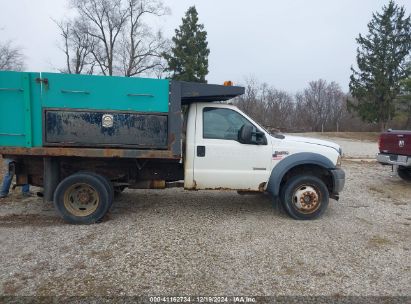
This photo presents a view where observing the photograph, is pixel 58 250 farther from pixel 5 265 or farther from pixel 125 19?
pixel 125 19

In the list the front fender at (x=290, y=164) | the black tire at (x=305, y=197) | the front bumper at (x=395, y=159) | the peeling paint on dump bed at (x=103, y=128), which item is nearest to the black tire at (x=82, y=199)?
the peeling paint on dump bed at (x=103, y=128)

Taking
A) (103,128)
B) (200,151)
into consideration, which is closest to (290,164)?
(200,151)

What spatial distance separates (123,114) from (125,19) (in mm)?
45405

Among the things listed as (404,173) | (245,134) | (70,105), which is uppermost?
(70,105)

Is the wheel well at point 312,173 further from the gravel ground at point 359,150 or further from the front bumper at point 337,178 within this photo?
the gravel ground at point 359,150

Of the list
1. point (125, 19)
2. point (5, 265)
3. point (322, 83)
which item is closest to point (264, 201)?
point (5, 265)

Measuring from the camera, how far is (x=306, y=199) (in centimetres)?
618

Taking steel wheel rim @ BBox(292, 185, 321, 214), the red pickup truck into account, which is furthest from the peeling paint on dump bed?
the red pickup truck

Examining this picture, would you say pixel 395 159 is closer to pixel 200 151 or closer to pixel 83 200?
pixel 200 151

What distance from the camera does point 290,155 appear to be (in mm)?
6090

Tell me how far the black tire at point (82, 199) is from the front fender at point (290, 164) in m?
2.75

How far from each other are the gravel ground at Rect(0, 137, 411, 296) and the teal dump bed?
1473 mm

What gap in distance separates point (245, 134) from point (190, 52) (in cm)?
3979

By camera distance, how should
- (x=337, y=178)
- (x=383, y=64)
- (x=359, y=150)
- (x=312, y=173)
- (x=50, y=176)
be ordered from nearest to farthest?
(x=50, y=176)
(x=337, y=178)
(x=312, y=173)
(x=359, y=150)
(x=383, y=64)
